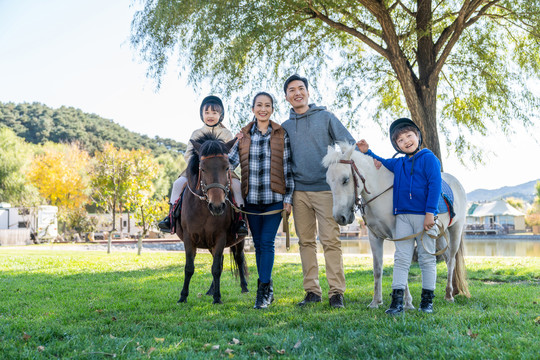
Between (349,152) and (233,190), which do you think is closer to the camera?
(349,152)

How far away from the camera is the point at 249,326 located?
3.60 m

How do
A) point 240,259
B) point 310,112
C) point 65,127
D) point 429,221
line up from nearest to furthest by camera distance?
point 429,221, point 310,112, point 240,259, point 65,127

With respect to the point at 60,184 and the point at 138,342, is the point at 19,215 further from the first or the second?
the point at 138,342

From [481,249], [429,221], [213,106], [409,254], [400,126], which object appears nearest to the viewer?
[429,221]

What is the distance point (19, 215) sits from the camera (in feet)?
105

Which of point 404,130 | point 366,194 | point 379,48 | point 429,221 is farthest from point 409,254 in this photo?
point 379,48

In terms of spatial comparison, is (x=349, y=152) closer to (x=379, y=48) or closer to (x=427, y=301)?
(x=427, y=301)

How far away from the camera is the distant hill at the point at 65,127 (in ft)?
188

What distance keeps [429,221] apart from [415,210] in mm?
211

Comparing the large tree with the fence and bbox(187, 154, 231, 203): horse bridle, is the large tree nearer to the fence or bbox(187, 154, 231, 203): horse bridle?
bbox(187, 154, 231, 203): horse bridle

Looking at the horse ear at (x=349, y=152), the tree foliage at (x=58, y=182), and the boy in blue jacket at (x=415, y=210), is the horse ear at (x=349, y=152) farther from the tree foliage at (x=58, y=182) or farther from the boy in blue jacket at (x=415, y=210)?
the tree foliage at (x=58, y=182)

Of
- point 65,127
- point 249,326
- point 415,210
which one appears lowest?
point 249,326

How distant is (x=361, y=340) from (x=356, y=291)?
2.79 m

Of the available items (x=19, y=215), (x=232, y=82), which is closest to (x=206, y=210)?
(x=232, y=82)
